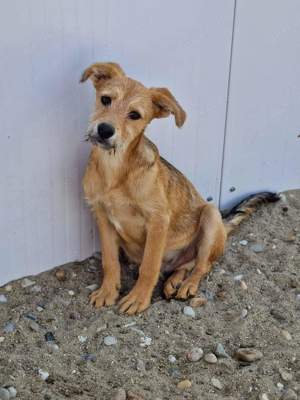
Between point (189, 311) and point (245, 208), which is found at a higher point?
point (245, 208)

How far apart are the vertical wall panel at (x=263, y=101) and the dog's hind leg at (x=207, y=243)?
2.91ft

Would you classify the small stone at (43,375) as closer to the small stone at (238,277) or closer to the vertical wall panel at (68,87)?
the vertical wall panel at (68,87)

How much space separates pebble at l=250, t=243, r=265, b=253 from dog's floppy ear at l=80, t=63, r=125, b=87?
2.01 meters

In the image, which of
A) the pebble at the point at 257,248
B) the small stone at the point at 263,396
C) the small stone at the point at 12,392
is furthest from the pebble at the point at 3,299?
the pebble at the point at 257,248

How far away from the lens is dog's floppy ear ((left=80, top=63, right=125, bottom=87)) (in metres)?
4.06

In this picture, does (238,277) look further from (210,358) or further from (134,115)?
(134,115)

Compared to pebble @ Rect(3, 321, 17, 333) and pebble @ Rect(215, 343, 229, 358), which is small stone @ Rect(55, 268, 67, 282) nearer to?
pebble @ Rect(3, 321, 17, 333)

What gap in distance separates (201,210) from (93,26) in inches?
66.2

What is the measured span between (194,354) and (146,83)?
2.07 metres

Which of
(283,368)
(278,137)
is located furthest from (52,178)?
(278,137)

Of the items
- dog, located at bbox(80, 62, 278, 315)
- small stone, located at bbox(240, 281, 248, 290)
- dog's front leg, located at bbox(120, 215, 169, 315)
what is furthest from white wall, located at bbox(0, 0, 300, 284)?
small stone, located at bbox(240, 281, 248, 290)

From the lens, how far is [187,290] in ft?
15.1

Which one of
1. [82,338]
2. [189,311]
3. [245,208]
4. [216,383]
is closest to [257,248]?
[245,208]

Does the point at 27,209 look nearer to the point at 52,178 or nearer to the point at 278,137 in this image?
the point at 52,178
